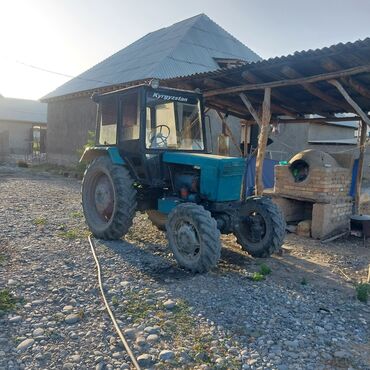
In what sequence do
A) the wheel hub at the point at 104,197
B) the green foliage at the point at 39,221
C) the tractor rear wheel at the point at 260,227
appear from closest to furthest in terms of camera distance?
the tractor rear wheel at the point at 260,227 < the wheel hub at the point at 104,197 < the green foliage at the point at 39,221

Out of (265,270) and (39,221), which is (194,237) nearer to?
(265,270)

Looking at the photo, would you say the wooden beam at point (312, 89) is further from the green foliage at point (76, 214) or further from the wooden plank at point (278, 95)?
the green foliage at point (76, 214)

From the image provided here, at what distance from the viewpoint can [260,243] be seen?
555 cm

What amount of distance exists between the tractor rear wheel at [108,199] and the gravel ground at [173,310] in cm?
33

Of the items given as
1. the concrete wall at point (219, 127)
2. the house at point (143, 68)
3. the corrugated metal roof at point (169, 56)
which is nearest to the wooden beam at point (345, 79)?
the concrete wall at point (219, 127)

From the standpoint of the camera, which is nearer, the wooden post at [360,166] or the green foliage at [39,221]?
the green foliage at [39,221]

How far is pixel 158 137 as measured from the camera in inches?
229

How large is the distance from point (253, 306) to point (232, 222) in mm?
1650

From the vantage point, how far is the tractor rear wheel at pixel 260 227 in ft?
17.7

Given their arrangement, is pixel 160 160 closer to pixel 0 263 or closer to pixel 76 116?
pixel 0 263

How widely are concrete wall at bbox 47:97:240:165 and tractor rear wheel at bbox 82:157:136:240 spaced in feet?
36.7

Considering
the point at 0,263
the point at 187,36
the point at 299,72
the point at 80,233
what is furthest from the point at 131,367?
the point at 187,36

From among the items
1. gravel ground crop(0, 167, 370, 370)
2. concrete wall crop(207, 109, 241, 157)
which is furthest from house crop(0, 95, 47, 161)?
gravel ground crop(0, 167, 370, 370)

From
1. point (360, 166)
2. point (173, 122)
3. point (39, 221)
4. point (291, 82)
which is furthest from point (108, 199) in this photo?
point (360, 166)
